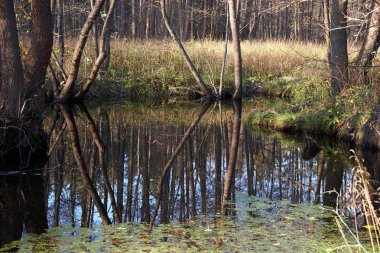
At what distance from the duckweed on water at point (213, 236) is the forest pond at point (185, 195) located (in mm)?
11

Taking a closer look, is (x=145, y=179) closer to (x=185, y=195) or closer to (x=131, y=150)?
(x=185, y=195)

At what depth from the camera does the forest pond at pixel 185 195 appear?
18.4ft

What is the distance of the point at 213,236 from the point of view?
580 centimetres

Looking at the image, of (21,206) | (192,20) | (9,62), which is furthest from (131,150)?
(192,20)

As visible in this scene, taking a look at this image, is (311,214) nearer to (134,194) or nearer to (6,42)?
(134,194)

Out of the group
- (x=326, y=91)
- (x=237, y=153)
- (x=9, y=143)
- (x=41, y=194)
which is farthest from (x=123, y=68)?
(x=41, y=194)

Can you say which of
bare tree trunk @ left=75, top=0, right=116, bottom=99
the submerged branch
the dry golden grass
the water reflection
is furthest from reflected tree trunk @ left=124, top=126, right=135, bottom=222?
the dry golden grass

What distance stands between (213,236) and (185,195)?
195cm

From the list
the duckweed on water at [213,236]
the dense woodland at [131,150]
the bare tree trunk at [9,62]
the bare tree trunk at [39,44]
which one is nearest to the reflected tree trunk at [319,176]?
the dense woodland at [131,150]

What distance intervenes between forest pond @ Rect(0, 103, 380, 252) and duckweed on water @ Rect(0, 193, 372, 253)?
0.01 metres

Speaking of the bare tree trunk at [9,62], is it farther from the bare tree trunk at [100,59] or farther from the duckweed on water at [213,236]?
the bare tree trunk at [100,59]

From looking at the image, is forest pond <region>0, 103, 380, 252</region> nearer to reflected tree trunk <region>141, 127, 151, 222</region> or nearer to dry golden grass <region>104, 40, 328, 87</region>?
reflected tree trunk <region>141, 127, 151, 222</region>

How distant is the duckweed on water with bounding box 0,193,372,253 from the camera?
5.35 meters

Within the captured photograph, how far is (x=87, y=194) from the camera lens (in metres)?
7.84
